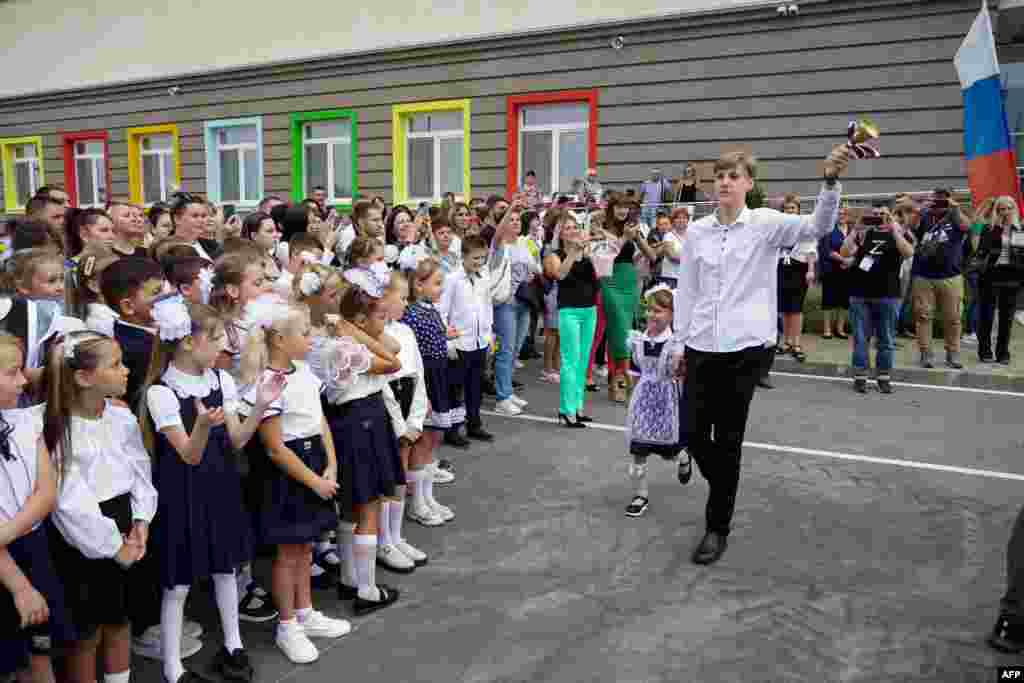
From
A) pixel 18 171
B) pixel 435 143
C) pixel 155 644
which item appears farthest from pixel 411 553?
pixel 18 171

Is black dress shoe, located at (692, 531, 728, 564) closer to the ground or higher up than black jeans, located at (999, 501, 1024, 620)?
closer to the ground

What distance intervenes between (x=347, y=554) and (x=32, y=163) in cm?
2502

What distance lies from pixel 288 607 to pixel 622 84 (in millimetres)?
12959

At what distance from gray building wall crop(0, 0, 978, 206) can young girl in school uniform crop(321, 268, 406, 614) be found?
432 inches

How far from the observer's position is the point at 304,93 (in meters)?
18.6

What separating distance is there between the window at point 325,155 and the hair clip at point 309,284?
1470 centimetres

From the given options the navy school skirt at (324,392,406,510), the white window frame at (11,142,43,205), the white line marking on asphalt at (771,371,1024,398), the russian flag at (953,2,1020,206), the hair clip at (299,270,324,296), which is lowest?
the white line marking on asphalt at (771,371,1024,398)

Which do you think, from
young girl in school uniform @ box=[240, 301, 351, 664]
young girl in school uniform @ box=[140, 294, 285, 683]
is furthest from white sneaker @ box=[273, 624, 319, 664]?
young girl in school uniform @ box=[140, 294, 285, 683]

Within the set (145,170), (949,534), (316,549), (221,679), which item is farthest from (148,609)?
(145,170)

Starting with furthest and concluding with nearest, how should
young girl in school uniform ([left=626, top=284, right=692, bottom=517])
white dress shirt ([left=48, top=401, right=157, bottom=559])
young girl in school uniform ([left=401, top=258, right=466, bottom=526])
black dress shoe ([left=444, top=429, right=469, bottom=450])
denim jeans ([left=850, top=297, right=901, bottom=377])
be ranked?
denim jeans ([left=850, top=297, right=901, bottom=377]) < black dress shoe ([left=444, top=429, right=469, bottom=450]) < young girl in school uniform ([left=626, top=284, right=692, bottom=517]) < young girl in school uniform ([left=401, top=258, right=466, bottom=526]) < white dress shirt ([left=48, top=401, right=157, bottom=559])

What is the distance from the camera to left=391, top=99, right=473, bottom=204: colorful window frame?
1670cm

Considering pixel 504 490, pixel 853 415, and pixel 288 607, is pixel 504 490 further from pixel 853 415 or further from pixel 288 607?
pixel 853 415

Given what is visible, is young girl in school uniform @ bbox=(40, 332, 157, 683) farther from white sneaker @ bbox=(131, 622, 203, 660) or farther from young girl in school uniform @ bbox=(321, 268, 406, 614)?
young girl in school uniform @ bbox=(321, 268, 406, 614)

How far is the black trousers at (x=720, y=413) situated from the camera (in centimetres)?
430
